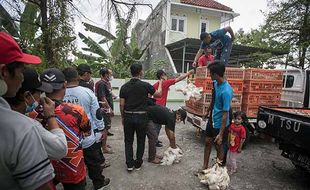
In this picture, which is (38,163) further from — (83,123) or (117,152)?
(117,152)

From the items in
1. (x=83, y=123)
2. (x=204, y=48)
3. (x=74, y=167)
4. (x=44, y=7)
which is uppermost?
(x=44, y=7)

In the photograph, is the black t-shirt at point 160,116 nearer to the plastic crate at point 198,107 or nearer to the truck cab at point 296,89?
the plastic crate at point 198,107

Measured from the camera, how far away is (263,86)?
5941 mm

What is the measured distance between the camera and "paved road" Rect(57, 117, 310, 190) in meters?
4.13

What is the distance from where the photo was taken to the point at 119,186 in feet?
13.3

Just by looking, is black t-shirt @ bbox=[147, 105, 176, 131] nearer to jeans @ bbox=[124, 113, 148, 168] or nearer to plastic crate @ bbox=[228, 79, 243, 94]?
jeans @ bbox=[124, 113, 148, 168]

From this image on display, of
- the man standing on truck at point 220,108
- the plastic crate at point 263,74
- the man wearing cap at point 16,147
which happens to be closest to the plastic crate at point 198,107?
the plastic crate at point 263,74

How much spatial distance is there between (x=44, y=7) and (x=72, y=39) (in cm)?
86

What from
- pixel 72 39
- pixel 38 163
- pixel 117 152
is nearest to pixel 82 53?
pixel 72 39

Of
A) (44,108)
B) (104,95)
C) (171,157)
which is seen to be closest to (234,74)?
(171,157)

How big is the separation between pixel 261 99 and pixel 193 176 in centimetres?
277

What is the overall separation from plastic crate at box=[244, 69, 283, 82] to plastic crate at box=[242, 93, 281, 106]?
39 centimetres

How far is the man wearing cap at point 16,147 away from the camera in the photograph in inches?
41.8

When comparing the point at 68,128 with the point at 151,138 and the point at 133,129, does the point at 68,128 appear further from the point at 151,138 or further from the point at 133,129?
the point at 151,138
